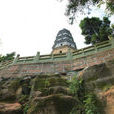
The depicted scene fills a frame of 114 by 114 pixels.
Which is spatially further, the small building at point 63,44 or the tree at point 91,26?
the small building at point 63,44

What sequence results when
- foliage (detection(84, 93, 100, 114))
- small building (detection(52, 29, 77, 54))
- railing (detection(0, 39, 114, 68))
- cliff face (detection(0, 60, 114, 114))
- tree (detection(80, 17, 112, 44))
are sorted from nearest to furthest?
foliage (detection(84, 93, 100, 114)) < cliff face (detection(0, 60, 114, 114)) < railing (detection(0, 39, 114, 68)) < tree (detection(80, 17, 112, 44)) < small building (detection(52, 29, 77, 54))

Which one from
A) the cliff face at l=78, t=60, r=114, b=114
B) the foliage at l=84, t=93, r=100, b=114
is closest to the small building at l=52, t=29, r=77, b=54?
the cliff face at l=78, t=60, r=114, b=114

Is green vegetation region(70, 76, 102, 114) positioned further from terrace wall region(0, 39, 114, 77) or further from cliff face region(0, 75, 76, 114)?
terrace wall region(0, 39, 114, 77)

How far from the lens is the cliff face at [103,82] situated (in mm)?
3648

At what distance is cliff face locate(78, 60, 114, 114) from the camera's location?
3.65 meters

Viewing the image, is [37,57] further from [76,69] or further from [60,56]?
[76,69]

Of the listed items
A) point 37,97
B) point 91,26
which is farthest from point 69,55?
Answer: point 91,26

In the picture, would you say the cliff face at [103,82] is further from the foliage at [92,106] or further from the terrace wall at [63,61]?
the terrace wall at [63,61]

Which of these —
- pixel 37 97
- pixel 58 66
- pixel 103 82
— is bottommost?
pixel 37 97

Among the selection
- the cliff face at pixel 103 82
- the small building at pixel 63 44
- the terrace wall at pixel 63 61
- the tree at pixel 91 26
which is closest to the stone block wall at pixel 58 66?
the terrace wall at pixel 63 61

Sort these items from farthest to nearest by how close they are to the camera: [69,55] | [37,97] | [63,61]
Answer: [69,55] < [63,61] < [37,97]

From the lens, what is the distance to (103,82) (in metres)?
4.39

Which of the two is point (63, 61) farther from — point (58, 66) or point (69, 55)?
point (69, 55)

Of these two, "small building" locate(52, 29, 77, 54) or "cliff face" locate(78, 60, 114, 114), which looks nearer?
"cliff face" locate(78, 60, 114, 114)
